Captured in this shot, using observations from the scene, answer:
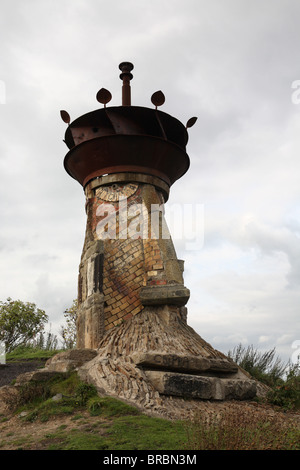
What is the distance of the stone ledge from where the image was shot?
7336mm

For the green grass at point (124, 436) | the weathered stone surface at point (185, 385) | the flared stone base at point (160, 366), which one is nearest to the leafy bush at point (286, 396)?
the flared stone base at point (160, 366)

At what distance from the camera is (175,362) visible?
7.75 m

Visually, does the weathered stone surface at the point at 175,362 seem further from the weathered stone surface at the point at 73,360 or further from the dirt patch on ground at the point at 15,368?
the dirt patch on ground at the point at 15,368

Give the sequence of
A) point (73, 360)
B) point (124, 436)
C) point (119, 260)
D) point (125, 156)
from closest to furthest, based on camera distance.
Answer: point (124, 436), point (73, 360), point (119, 260), point (125, 156)

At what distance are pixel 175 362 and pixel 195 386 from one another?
494 mm

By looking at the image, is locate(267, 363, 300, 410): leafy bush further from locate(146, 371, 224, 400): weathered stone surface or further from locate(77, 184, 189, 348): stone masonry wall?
locate(77, 184, 189, 348): stone masonry wall

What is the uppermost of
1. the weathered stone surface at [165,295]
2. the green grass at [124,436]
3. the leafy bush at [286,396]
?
the weathered stone surface at [165,295]

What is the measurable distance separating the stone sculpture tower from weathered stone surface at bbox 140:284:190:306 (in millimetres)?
20

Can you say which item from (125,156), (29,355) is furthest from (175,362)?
(29,355)

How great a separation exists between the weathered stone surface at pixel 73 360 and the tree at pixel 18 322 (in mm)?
11791

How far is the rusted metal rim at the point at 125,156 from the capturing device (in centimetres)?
996

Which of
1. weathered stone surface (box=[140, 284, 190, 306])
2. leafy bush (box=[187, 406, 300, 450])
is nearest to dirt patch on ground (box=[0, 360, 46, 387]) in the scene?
weathered stone surface (box=[140, 284, 190, 306])

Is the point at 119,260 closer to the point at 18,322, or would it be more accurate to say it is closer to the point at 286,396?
the point at 286,396

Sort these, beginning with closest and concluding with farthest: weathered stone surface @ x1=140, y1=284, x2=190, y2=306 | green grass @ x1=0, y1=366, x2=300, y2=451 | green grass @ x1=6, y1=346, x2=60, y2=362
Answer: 1. green grass @ x1=0, y1=366, x2=300, y2=451
2. weathered stone surface @ x1=140, y1=284, x2=190, y2=306
3. green grass @ x1=6, y1=346, x2=60, y2=362
